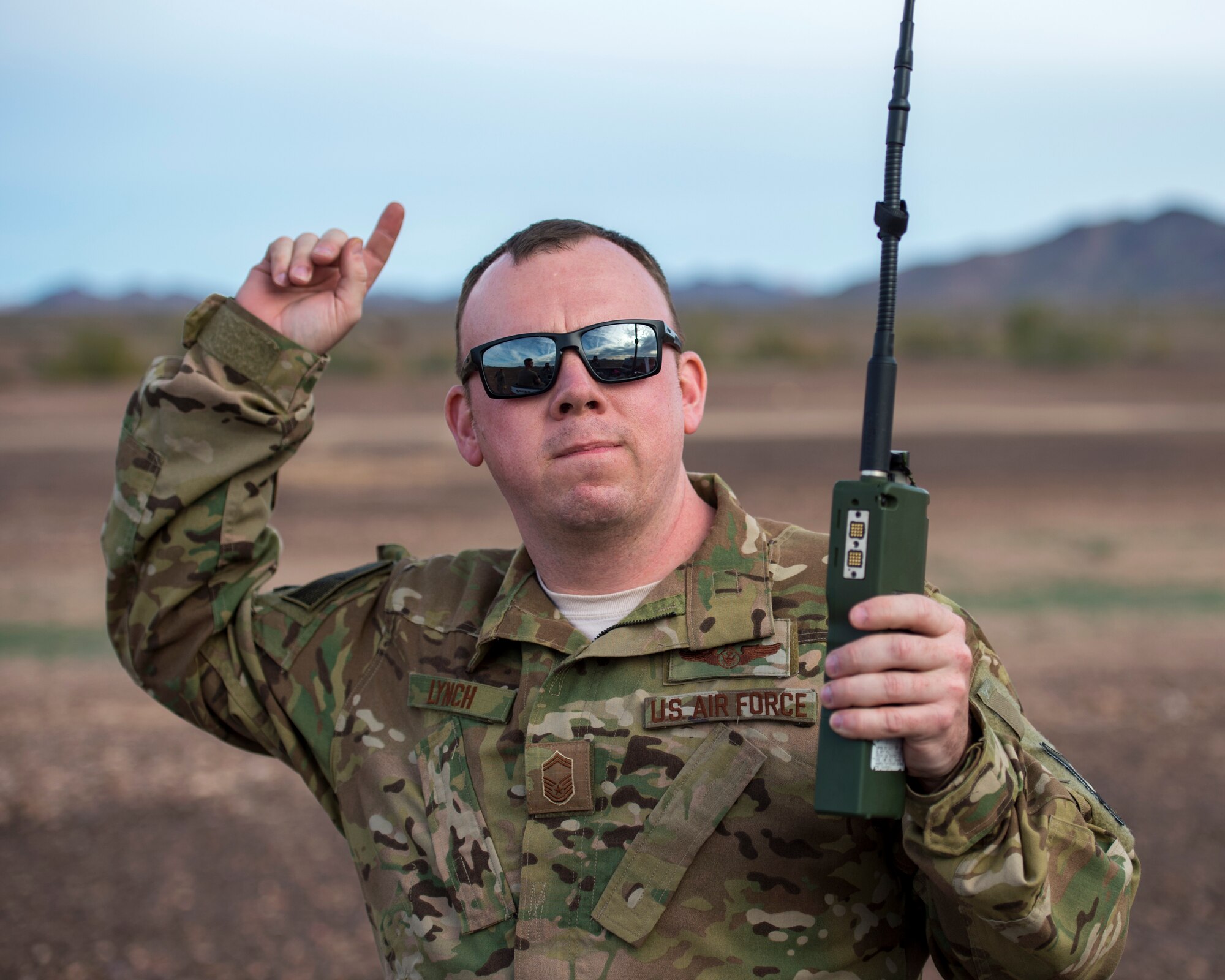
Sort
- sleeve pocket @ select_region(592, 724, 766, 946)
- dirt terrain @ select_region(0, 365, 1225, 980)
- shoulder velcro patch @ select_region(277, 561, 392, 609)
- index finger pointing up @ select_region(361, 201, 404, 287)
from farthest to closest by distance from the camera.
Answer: dirt terrain @ select_region(0, 365, 1225, 980), index finger pointing up @ select_region(361, 201, 404, 287), shoulder velcro patch @ select_region(277, 561, 392, 609), sleeve pocket @ select_region(592, 724, 766, 946)

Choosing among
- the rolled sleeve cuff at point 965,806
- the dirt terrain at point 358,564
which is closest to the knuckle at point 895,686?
the rolled sleeve cuff at point 965,806

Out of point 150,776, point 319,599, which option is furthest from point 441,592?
point 150,776

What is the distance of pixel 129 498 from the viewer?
2877mm

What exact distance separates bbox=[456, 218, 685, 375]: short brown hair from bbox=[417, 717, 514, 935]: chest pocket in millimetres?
866

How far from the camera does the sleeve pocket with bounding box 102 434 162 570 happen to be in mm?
2867

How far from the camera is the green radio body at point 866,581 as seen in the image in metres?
1.86

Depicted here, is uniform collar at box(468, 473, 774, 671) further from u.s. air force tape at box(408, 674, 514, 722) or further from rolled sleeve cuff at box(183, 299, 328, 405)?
rolled sleeve cuff at box(183, 299, 328, 405)

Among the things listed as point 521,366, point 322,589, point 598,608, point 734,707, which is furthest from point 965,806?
point 322,589

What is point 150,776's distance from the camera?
6.86 m

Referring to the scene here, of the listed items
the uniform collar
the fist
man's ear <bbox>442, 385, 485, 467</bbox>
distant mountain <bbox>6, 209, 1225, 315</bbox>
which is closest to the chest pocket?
the uniform collar

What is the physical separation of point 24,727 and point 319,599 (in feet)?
18.2

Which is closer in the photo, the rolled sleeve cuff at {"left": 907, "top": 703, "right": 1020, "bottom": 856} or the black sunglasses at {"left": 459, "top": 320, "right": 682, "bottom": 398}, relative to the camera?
the rolled sleeve cuff at {"left": 907, "top": 703, "right": 1020, "bottom": 856}

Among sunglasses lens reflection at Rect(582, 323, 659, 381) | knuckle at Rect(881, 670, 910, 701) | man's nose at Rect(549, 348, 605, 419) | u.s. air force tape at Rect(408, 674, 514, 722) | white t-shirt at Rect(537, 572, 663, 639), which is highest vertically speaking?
sunglasses lens reflection at Rect(582, 323, 659, 381)

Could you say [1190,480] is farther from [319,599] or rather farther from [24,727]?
[319,599]
